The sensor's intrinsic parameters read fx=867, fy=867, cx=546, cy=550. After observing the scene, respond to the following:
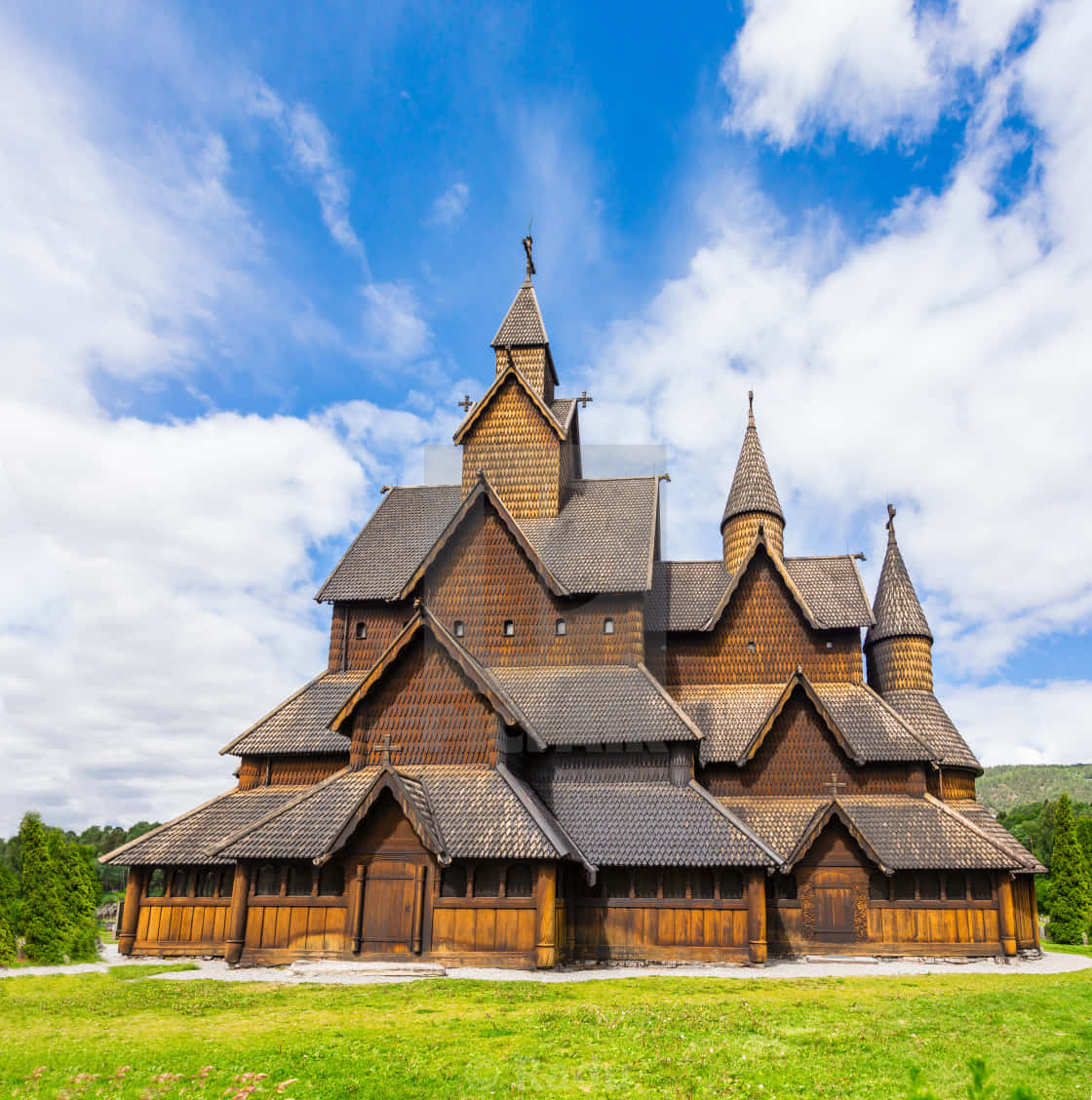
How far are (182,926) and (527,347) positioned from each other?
749 inches

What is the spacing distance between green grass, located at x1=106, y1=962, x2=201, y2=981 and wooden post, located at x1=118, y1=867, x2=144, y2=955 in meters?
1.51

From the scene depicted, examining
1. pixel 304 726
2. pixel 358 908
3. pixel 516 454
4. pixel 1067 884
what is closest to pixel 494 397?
pixel 516 454

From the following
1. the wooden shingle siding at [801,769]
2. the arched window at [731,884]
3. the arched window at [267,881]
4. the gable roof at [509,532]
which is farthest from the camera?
the gable roof at [509,532]

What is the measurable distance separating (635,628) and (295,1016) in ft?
43.3

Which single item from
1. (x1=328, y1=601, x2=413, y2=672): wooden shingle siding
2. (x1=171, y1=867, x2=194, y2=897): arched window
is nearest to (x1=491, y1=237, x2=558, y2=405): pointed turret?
(x1=328, y1=601, x2=413, y2=672): wooden shingle siding

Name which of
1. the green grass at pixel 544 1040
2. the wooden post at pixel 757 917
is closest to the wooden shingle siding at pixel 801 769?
the wooden post at pixel 757 917

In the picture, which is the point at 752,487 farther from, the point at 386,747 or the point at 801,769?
the point at 386,747

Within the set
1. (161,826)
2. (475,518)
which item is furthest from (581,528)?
(161,826)

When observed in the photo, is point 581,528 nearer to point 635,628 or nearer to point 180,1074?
point 635,628

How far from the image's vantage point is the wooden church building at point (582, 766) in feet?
59.2

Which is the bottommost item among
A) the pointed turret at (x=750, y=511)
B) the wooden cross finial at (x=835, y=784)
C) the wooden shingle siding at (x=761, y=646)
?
the wooden cross finial at (x=835, y=784)

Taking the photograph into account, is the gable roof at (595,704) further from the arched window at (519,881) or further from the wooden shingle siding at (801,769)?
the arched window at (519,881)

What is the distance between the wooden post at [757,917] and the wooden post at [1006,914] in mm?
6302

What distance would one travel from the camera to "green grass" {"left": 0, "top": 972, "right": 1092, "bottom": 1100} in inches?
352
